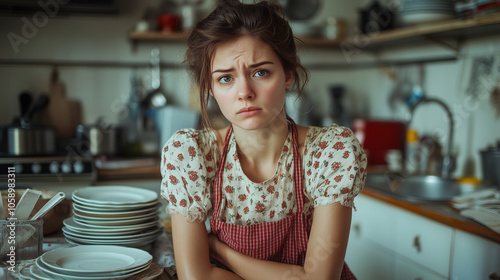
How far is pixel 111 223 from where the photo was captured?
101cm

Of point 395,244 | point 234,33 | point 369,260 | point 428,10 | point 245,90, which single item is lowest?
point 369,260

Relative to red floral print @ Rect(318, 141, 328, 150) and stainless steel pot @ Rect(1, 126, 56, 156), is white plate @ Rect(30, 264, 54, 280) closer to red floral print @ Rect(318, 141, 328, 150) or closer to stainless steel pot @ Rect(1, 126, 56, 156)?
red floral print @ Rect(318, 141, 328, 150)

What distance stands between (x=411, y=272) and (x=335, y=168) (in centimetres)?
99

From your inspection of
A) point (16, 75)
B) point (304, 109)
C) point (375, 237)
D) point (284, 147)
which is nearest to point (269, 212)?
point (284, 147)

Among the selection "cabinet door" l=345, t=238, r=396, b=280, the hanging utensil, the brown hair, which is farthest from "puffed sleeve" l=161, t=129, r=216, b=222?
the hanging utensil

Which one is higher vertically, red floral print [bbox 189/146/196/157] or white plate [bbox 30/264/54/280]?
red floral print [bbox 189/146/196/157]

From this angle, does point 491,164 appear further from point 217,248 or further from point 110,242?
point 110,242

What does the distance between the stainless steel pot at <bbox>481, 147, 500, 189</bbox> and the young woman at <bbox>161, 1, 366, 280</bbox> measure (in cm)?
108

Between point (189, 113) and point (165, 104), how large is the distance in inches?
12.4

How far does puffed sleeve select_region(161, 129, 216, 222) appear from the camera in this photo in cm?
102

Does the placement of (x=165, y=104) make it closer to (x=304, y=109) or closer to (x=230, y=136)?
(x=304, y=109)

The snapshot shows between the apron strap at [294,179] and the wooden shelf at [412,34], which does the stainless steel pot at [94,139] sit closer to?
the wooden shelf at [412,34]

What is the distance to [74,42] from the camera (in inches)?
107

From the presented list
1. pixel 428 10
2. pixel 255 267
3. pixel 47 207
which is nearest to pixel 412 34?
pixel 428 10
